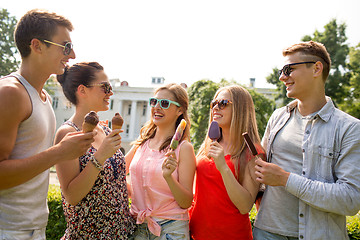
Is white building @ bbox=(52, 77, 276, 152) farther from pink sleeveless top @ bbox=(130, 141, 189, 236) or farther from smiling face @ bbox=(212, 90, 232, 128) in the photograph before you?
pink sleeveless top @ bbox=(130, 141, 189, 236)

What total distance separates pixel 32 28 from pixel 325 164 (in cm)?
289

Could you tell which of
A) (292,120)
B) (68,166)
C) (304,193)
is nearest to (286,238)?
(304,193)

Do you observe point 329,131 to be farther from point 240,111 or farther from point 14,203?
point 14,203

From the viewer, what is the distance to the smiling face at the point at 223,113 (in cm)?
332

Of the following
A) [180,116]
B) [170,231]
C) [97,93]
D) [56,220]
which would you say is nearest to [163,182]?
[170,231]

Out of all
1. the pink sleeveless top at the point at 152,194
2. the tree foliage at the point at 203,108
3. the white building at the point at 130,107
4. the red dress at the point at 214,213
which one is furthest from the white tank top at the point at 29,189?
the white building at the point at 130,107

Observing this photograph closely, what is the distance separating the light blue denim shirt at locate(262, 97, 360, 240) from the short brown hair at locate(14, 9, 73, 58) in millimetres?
2534

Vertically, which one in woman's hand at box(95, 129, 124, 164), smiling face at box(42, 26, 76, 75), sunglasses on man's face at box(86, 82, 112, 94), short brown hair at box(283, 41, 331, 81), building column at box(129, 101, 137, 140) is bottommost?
building column at box(129, 101, 137, 140)

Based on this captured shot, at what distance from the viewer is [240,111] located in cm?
332

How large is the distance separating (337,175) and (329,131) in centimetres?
43

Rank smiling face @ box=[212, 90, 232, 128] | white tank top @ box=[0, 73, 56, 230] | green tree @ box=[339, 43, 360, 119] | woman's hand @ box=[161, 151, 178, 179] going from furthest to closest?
green tree @ box=[339, 43, 360, 119], smiling face @ box=[212, 90, 232, 128], woman's hand @ box=[161, 151, 178, 179], white tank top @ box=[0, 73, 56, 230]

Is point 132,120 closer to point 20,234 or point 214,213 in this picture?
point 214,213

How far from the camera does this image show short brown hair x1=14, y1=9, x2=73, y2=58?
2385 mm

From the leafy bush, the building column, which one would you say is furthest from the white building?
the leafy bush
